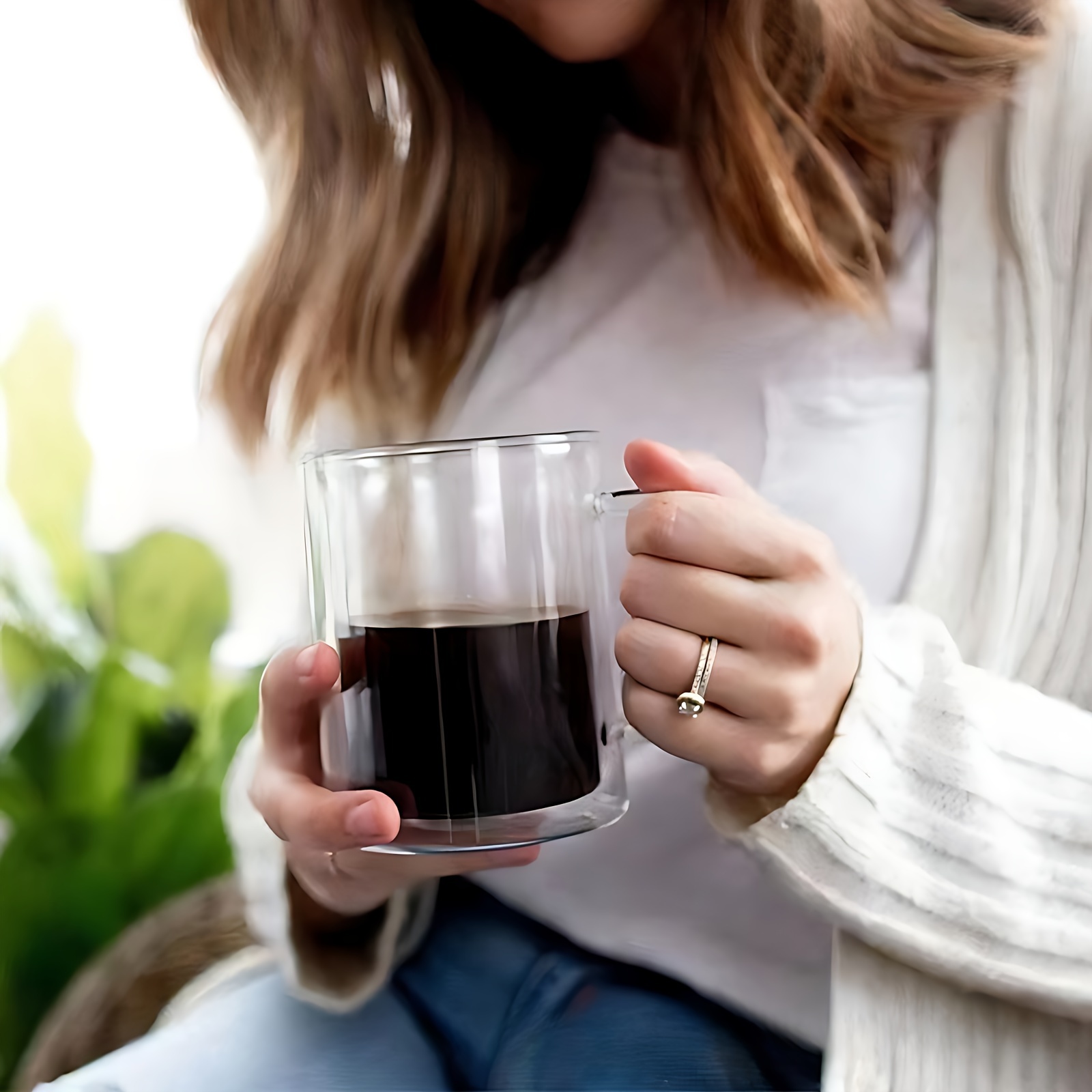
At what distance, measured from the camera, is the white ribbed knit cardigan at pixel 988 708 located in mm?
465

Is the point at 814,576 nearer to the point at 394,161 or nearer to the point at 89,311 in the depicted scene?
the point at 394,161

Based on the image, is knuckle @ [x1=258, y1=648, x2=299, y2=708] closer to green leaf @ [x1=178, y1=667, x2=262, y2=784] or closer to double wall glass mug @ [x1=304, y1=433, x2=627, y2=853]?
double wall glass mug @ [x1=304, y1=433, x2=627, y2=853]

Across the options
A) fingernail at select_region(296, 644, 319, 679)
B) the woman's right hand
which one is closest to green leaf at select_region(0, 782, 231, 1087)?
the woman's right hand

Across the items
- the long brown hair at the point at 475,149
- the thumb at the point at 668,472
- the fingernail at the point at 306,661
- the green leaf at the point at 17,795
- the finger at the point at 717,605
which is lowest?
the green leaf at the point at 17,795

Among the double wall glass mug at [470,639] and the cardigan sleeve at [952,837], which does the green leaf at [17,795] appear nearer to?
the double wall glass mug at [470,639]

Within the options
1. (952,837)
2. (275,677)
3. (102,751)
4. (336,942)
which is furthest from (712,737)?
(102,751)

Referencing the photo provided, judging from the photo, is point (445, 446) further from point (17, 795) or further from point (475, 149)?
point (17, 795)

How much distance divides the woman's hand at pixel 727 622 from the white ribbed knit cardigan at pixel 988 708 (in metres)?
0.03

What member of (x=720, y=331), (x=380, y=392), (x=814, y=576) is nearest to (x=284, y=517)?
(x=380, y=392)

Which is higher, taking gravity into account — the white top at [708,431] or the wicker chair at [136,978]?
the white top at [708,431]

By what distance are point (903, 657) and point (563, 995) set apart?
31 cm

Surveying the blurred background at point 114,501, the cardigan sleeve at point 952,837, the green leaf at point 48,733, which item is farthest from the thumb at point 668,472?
the green leaf at point 48,733

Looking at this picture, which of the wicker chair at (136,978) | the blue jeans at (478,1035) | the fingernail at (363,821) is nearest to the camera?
the fingernail at (363,821)

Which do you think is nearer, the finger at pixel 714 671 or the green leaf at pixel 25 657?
the finger at pixel 714 671
